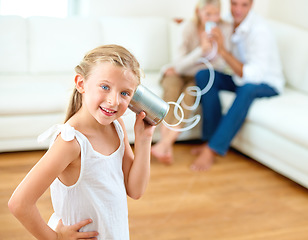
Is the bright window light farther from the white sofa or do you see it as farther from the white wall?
the white sofa

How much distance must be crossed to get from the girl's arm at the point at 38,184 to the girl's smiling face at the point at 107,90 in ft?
0.34

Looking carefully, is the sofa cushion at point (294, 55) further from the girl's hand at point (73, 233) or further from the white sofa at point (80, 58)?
the girl's hand at point (73, 233)

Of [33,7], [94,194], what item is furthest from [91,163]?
[33,7]

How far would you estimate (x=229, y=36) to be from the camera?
11.5ft

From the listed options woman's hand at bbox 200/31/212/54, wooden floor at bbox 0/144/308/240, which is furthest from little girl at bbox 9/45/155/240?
woman's hand at bbox 200/31/212/54

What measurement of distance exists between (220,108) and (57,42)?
3.95ft

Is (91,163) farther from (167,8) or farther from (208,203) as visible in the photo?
(167,8)

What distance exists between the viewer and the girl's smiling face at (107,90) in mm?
1228

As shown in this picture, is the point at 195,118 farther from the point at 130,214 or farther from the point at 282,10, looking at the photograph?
the point at 282,10

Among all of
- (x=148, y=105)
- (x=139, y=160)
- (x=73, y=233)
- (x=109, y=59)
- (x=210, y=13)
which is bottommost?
(x=210, y=13)

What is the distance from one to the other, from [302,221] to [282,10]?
7.68ft

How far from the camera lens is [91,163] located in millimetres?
1271

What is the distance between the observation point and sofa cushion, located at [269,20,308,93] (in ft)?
11.8

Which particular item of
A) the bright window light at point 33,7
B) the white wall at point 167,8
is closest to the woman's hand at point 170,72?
the white wall at point 167,8
